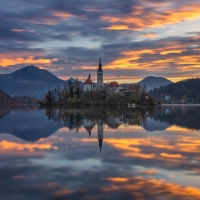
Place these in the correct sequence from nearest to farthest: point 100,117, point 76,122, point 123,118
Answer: point 76,122
point 123,118
point 100,117

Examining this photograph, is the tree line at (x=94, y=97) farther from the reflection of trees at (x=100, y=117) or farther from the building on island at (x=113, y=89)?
the reflection of trees at (x=100, y=117)

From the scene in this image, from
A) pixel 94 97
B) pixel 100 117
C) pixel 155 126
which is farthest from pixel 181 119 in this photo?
pixel 94 97

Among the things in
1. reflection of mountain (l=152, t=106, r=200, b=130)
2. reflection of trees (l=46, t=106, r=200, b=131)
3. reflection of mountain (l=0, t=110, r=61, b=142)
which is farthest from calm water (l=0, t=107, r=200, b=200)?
reflection of mountain (l=152, t=106, r=200, b=130)

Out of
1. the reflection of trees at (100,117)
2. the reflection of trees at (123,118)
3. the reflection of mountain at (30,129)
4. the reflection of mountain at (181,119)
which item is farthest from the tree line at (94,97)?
the reflection of mountain at (30,129)

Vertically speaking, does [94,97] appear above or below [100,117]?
above

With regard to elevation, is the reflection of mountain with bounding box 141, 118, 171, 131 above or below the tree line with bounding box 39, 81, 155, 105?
below

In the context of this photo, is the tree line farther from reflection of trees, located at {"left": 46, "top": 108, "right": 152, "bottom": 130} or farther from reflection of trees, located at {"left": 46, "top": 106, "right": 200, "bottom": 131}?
reflection of trees, located at {"left": 46, "top": 108, "right": 152, "bottom": 130}

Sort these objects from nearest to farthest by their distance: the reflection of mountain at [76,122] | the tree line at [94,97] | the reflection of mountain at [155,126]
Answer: the reflection of mountain at [76,122] < the reflection of mountain at [155,126] < the tree line at [94,97]

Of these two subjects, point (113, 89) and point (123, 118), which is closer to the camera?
point (123, 118)

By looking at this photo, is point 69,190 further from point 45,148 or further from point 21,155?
point 45,148

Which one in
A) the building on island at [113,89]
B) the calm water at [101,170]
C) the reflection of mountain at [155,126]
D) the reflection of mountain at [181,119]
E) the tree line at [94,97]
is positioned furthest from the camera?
the building on island at [113,89]

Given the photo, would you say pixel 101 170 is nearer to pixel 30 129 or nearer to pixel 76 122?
pixel 30 129

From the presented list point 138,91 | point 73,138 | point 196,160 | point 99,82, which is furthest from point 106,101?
point 196,160

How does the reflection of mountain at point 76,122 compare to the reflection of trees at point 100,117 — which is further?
the reflection of trees at point 100,117
